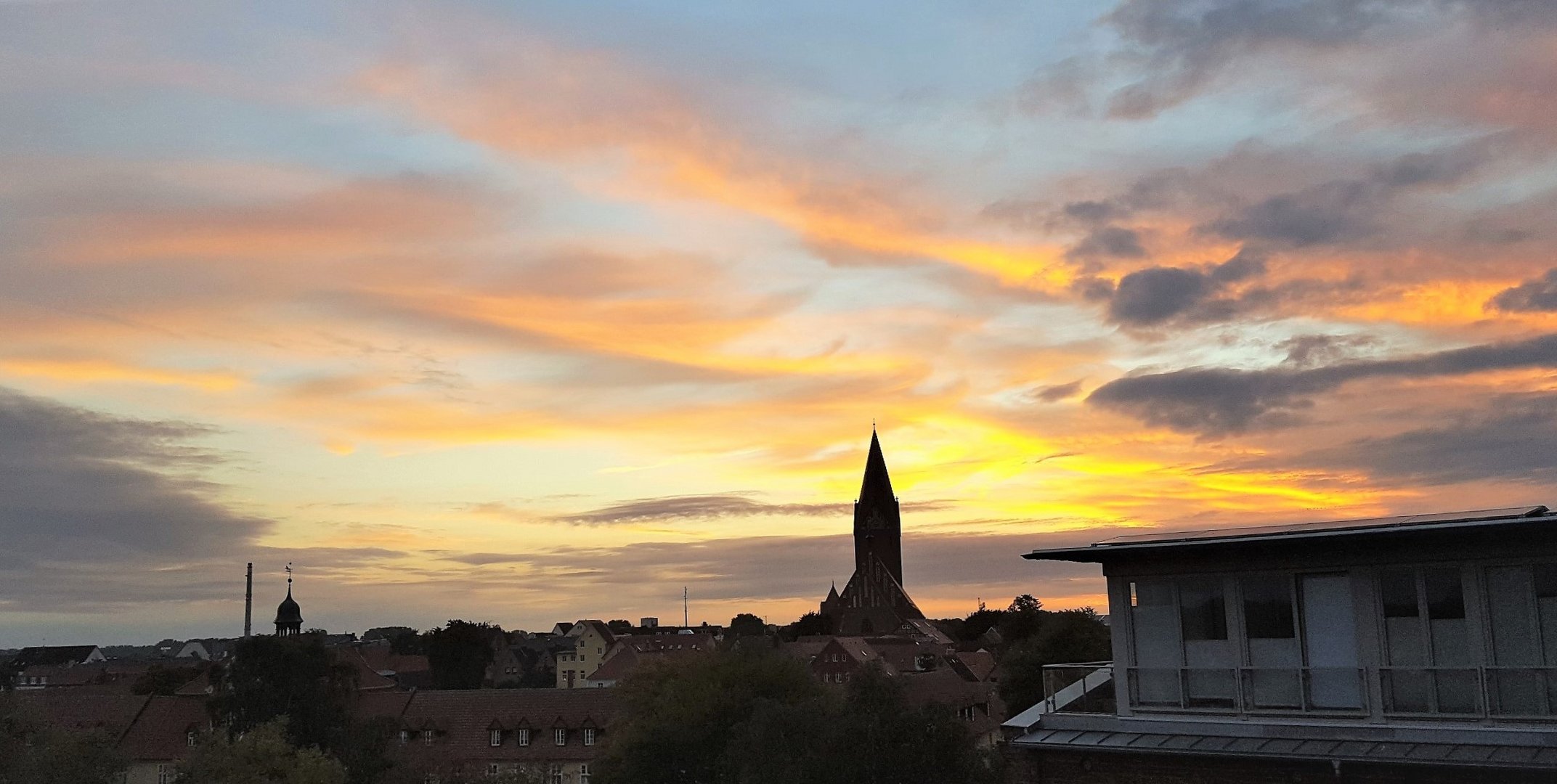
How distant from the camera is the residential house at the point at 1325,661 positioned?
17812 mm

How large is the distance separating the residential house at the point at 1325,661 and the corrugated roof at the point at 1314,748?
0.02 m

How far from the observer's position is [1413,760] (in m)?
17.7

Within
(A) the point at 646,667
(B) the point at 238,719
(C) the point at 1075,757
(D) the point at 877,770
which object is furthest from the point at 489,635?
(C) the point at 1075,757

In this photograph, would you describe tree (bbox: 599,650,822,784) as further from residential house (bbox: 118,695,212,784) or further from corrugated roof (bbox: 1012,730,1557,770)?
residential house (bbox: 118,695,212,784)

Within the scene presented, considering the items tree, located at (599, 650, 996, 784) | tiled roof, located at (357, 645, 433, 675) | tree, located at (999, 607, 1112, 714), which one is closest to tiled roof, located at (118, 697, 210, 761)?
tree, located at (599, 650, 996, 784)

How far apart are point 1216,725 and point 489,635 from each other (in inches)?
5611

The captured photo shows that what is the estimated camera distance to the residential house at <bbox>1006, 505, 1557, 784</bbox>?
58.4 feet

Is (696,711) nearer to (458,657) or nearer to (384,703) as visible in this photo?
(384,703)

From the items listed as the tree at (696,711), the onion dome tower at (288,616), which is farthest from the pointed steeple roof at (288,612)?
the tree at (696,711)

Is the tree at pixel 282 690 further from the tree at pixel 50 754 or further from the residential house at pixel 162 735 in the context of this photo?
the tree at pixel 50 754

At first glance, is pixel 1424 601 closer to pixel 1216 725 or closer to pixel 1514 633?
pixel 1514 633

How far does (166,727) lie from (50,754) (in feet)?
149

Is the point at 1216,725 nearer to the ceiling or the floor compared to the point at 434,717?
nearer to the ceiling

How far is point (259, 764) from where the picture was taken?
171 ft
